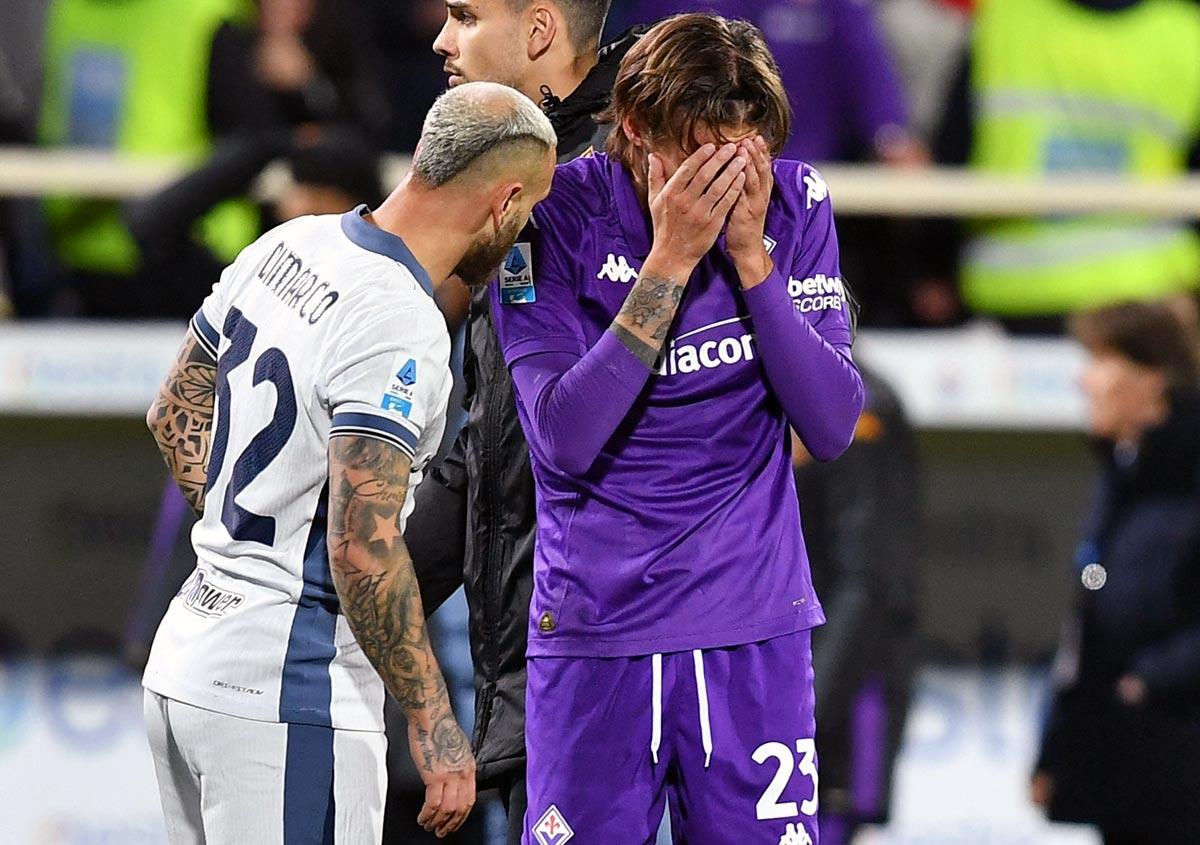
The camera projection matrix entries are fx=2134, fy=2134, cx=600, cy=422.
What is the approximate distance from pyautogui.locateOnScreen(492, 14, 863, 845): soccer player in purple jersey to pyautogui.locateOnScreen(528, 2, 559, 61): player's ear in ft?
1.87

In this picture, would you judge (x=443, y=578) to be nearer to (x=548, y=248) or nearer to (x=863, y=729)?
(x=548, y=248)

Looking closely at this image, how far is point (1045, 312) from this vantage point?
6965 millimetres

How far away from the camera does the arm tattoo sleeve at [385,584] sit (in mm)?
3082

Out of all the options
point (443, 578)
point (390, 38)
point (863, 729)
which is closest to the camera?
point (443, 578)

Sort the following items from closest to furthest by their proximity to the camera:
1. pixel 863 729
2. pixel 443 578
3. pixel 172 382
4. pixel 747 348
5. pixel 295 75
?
pixel 747 348 → pixel 172 382 → pixel 443 578 → pixel 863 729 → pixel 295 75

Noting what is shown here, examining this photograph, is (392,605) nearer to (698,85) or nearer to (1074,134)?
(698,85)

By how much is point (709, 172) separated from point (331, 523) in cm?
75

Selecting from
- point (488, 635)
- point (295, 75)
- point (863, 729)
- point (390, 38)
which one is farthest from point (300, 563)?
point (390, 38)

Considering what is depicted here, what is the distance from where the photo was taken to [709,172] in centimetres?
296

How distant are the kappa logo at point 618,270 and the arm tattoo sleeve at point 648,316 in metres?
0.12

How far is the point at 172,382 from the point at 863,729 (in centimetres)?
282

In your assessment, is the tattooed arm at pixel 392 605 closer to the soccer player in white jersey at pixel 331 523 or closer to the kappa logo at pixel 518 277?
the soccer player in white jersey at pixel 331 523

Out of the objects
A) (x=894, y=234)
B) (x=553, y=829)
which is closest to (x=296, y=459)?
(x=553, y=829)

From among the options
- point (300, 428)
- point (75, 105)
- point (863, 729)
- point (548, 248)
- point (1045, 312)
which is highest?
point (75, 105)
